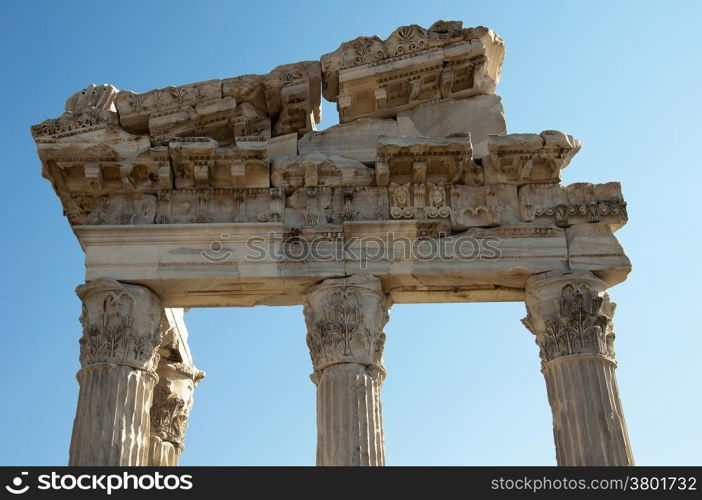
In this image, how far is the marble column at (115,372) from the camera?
1460cm

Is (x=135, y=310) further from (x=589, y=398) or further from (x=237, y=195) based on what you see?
(x=589, y=398)

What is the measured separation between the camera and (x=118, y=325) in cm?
1549

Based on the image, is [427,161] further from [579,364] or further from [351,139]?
[579,364]

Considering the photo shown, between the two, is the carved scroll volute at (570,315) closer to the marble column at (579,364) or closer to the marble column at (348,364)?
the marble column at (579,364)

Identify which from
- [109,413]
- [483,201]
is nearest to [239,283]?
[109,413]

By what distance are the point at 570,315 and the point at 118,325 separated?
23.3 ft

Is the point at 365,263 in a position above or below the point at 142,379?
above

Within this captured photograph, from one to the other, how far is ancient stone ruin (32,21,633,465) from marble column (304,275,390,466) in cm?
3

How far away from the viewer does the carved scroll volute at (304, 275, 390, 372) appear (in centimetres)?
1530
